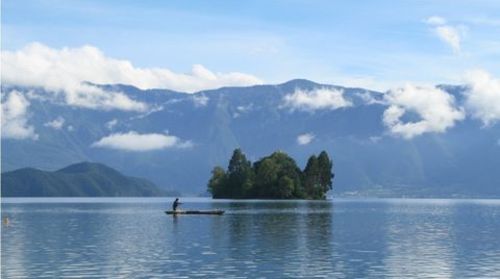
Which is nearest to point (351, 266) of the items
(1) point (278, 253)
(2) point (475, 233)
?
(1) point (278, 253)

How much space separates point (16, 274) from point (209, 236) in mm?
48079

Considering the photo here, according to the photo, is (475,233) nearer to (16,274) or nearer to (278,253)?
(278,253)

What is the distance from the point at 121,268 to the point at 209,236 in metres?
41.5

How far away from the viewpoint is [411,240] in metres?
113

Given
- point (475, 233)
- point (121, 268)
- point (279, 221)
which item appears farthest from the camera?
point (279, 221)

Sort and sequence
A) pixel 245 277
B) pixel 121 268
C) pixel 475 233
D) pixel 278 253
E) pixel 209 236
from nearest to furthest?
1. pixel 245 277
2. pixel 121 268
3. pixel 278 253
4. pixel 209 236
5. pixel 475 233

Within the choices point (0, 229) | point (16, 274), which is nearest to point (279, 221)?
point (0, 229)

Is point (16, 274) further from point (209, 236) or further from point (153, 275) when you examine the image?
point (209, 236)

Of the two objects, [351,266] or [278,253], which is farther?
[278,253]

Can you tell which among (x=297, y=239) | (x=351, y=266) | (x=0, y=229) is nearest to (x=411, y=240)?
(x=297, y=239)

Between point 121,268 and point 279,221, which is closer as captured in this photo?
point 121,268

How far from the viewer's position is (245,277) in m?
71.8

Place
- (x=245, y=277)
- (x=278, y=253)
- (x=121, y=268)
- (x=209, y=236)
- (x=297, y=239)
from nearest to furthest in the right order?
(x=245, y=277), (x=121, y=268), (x=278, y=253), (x=297, y=239), (x=209, y=236)

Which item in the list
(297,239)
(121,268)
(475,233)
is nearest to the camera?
(121,268)
